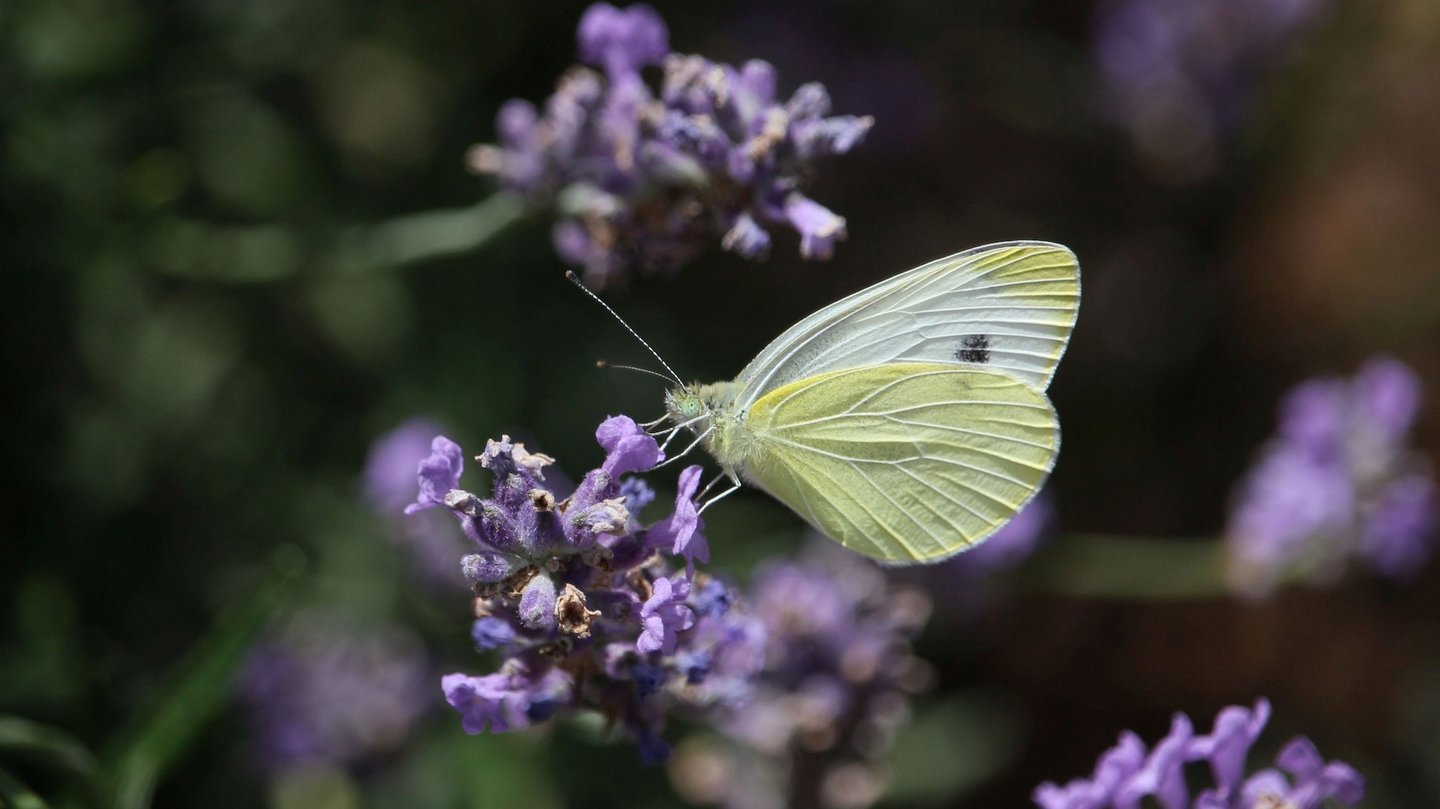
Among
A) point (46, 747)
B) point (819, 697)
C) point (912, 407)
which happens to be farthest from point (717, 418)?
point (46, 747)

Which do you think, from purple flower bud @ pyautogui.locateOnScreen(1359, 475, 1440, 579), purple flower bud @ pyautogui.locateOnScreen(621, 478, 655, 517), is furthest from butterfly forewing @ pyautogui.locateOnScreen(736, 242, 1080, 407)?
purple flower bud @ pyautogui.locateOnScreen(1359, 475, 1440, 579)

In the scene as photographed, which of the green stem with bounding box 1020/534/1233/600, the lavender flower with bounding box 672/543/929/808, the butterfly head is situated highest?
the green stem with bounding box 1020/534/1233/600

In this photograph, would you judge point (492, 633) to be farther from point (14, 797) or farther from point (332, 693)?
point (332, 693)

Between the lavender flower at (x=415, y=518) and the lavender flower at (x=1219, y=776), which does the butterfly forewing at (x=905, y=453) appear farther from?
the lavender flower at (x=415, y=518)

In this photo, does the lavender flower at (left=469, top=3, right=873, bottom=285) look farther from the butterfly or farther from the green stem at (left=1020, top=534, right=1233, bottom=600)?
the green stem at (left=1020, top=534, right=1233, bottom=600)

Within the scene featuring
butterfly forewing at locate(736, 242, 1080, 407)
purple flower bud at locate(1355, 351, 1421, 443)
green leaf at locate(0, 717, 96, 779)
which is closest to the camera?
green leaf at locate(0, 717, 96, 779)

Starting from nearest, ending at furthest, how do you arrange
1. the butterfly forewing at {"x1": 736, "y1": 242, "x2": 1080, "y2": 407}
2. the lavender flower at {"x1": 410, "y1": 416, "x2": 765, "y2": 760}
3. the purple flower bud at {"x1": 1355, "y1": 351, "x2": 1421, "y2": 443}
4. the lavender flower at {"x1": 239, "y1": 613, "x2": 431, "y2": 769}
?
the lavender flower at {"x1": 410, "y1": 416, "x2": 765, "y2": 760} < the butterfly forewing at {"x1": 736, "y1": 242, "x2": 1080, "y2": 407} < the lavender flower at {"x1": 239, "y1": 613, "x2": 431, "y2": 769} < the purple flower bud at {"x1": 1355, "y1": 351, "x2": 1421, "y2": 443}

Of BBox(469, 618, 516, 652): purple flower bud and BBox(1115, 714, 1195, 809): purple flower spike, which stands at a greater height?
BBox(469, 618, 516, 652): purple flower bud
